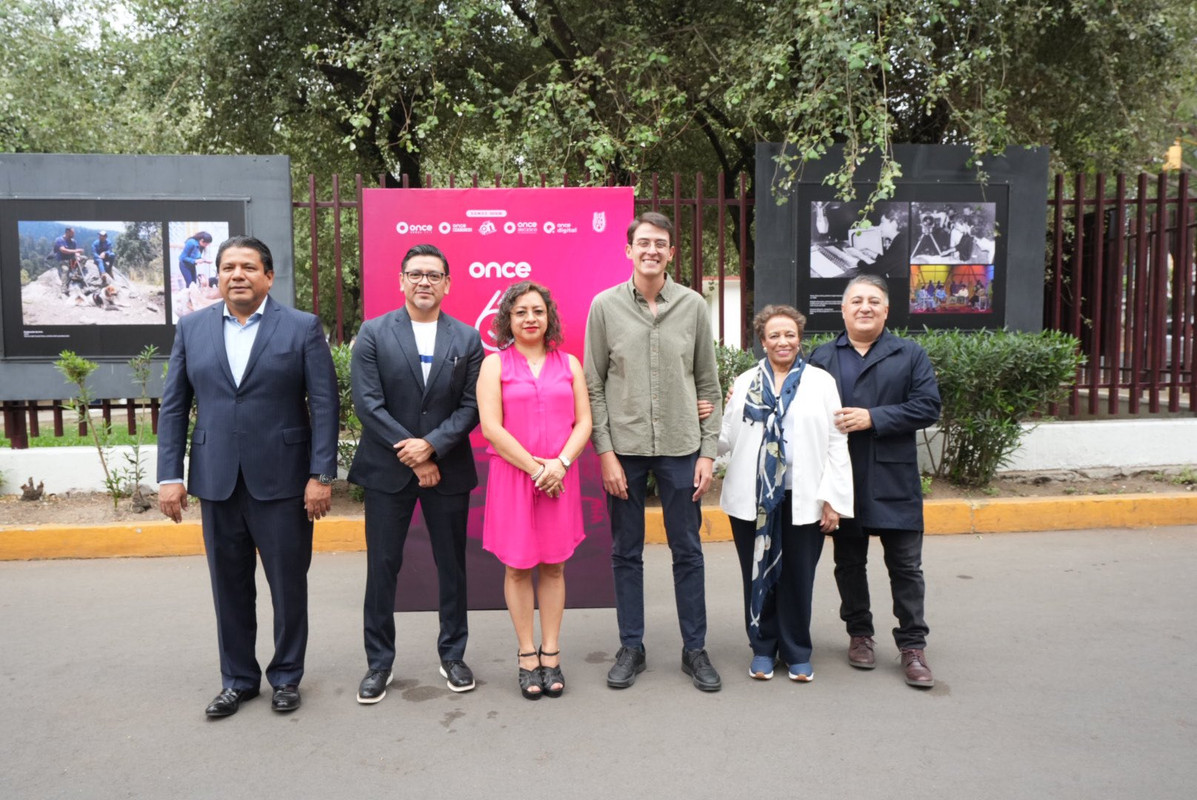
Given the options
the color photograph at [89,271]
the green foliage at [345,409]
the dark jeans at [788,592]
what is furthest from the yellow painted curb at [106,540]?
the dark jeans at [788,592]

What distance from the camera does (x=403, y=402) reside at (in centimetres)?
389

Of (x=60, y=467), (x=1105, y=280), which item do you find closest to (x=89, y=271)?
(x=60, y=467)

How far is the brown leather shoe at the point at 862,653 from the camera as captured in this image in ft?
13.5

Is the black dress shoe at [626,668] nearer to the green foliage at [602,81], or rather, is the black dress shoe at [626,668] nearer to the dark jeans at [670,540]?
the dark jeans at [670,540]

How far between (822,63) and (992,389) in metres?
2.86

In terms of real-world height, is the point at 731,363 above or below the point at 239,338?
below

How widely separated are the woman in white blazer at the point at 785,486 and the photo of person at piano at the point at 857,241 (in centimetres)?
384

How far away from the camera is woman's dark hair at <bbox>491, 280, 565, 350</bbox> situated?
3896mm

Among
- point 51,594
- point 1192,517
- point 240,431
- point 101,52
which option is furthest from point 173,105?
point 1192,517

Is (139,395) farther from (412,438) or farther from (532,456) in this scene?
(532,456)

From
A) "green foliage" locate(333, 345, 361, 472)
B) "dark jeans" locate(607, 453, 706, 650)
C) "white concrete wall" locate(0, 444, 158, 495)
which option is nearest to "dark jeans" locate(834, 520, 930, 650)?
Result: "dark jeans" locate(607, 453, 706, 650)

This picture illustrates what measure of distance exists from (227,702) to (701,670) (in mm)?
1995

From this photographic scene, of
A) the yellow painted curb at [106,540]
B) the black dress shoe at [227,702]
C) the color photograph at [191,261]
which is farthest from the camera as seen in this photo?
the color photograph at [191,261]

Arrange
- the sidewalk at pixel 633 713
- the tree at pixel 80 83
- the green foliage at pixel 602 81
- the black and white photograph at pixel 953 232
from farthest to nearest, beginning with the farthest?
1. the tree at pixel 80 83
2. the black and white photograph at pixel 953 232
3. the green foliage at pixel 602 81
4. the sidewalk at pixel 633 713
